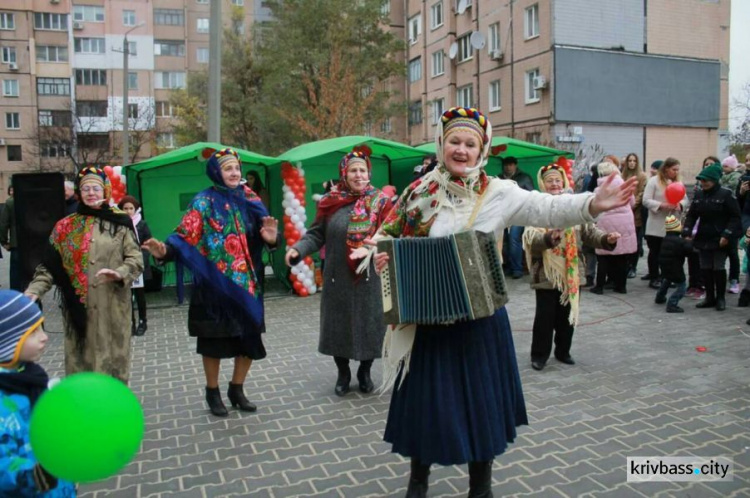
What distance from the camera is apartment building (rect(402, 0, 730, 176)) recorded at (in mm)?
26984

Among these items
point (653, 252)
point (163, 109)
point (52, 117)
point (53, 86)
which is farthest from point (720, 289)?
point (53, 86)

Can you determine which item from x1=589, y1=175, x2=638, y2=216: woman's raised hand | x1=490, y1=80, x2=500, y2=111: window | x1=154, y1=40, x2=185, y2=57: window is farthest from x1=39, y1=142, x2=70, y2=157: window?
x1=589, y1=175, x2=638, y2=216: woman's raised hand

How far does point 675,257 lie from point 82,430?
857 cm

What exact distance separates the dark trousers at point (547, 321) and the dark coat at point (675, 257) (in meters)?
3.34

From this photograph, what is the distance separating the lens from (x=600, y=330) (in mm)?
7953

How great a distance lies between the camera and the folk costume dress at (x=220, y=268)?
16.1 ft

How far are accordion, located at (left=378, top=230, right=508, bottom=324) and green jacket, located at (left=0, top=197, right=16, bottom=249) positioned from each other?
8.97 metres

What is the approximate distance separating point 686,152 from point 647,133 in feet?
8.17

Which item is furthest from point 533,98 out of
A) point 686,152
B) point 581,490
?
point 581,490

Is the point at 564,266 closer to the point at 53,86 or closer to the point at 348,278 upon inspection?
the point at 348,278

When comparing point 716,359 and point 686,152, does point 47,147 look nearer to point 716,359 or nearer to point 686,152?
point 686,152

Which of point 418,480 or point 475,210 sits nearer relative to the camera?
point 475,210

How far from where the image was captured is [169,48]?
178ft

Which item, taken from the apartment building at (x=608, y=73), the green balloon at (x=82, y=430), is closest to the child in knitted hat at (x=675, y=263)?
the green balloon at (x=82, y=430)
